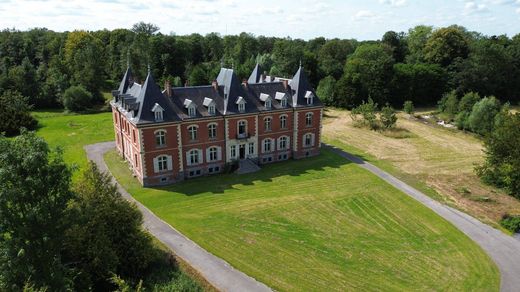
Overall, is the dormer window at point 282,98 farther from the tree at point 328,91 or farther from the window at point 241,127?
the tree at point 328,91

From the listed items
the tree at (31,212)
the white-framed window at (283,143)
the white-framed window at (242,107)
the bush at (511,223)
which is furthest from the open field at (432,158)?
the tree at (31,212)

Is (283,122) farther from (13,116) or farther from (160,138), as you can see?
(13,116)

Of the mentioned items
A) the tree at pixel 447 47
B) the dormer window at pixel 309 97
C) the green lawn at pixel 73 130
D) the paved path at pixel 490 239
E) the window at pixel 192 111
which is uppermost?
the tree at pixel 447 47

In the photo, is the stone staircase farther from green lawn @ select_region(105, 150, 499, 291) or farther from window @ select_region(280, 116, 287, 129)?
window @ select_region(280, 116, 287, 129)

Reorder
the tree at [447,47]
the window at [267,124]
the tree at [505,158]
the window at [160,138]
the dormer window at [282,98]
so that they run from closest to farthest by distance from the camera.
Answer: the tree at [505,158], the window at [160,138], the window at [267,124], the dormer window at [282,98], the tree at [447,47]

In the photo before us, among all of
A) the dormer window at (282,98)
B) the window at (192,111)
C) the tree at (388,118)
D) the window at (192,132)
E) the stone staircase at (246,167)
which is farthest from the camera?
the tree at (388,118)

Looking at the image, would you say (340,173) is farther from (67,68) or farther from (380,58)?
(67,68)

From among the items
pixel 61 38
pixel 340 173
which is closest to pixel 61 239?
pixel 340 173

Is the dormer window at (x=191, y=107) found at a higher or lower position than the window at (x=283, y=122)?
higher
